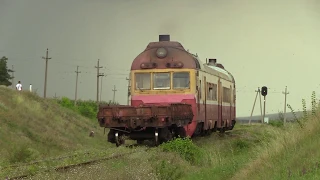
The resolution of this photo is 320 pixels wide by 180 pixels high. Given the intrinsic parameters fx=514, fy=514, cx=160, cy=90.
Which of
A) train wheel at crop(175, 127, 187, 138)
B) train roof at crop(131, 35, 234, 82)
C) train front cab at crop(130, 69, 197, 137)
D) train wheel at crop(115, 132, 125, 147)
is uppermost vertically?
train roof at crop(131, 35, 234, 82)

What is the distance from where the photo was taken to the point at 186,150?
54.4 feet

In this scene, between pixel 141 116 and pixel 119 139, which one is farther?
pixel 119 139

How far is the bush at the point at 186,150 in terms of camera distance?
16.5m

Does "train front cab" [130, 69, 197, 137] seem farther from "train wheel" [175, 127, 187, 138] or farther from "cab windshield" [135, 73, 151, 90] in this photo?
"train wheel" [175, 127, 187, 138]

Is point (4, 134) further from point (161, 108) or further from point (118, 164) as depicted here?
point (118, 164)

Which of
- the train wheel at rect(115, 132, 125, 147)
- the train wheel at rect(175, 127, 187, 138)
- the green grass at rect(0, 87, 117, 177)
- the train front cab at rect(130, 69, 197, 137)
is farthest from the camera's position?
the train front cab at rect(130, 69, 197, 137)

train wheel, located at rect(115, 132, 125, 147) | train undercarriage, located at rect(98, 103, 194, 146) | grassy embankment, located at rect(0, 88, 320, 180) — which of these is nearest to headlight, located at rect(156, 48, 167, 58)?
train undercarriage, located at rect(98, 103, 194, 146)

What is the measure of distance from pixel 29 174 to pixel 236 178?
472 centimetres

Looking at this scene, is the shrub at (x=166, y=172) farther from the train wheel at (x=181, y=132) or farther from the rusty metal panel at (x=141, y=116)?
the train wheel at (x=181, y=132)

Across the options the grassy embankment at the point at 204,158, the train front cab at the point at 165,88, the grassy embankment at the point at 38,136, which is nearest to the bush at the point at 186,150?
the grassy embankment at the point at 204,158

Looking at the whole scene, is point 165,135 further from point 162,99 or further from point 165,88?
point 165,88

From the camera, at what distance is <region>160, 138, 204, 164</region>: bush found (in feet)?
54.1

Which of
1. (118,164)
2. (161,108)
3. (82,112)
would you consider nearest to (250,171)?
(118,164)

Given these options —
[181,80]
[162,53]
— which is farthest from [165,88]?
[162,53]
